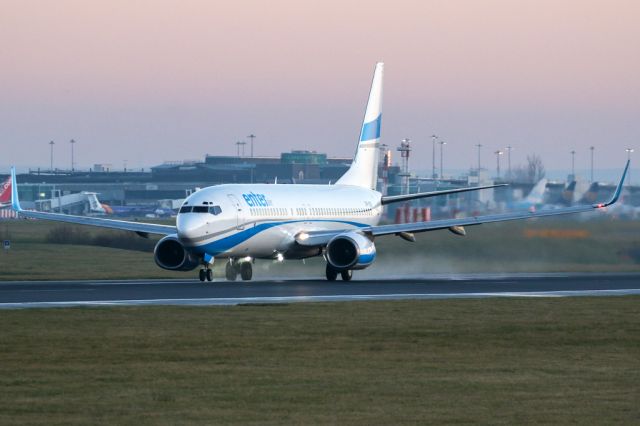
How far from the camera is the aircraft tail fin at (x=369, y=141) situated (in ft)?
207

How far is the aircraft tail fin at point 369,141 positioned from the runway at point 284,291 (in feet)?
40.8

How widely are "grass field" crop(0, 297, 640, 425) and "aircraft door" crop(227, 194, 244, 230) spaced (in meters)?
16.4

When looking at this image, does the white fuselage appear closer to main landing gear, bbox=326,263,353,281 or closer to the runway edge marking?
main landing gear, bbox=326,263,353,281

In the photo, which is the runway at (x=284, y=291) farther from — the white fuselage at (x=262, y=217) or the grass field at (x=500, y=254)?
the grass field at (x=500, y=254)

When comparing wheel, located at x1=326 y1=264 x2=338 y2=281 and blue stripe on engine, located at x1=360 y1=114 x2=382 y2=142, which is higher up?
blue stripe on engine, located at x1=360 y1=114 x2=382 y2=142

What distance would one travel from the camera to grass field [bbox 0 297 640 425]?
1786 centimetres

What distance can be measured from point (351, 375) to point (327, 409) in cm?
355

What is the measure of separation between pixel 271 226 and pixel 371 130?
39.9ft

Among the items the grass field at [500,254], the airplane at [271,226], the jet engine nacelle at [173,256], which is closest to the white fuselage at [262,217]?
the airplane at [271,226]

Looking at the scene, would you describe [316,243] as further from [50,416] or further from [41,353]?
[50,416]

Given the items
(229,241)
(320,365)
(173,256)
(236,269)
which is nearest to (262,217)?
(229,241)

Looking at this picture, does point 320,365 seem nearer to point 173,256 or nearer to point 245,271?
point 173,256

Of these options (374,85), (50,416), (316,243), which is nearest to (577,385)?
(50,416)

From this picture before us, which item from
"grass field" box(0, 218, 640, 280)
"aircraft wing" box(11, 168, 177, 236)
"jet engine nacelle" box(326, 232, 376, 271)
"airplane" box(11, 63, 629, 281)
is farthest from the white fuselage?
"grass field" box(0, 218, 640, 280)
